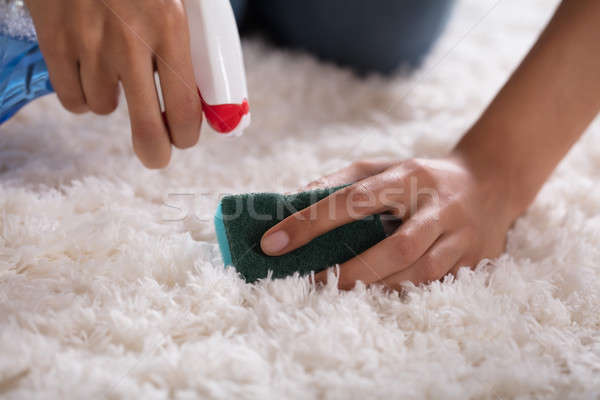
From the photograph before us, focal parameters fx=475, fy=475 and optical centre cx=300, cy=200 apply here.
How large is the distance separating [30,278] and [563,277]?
41 centimetres

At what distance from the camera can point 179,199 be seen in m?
0.47

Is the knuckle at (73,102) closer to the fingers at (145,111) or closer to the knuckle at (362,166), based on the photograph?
the fingers at (145,111)

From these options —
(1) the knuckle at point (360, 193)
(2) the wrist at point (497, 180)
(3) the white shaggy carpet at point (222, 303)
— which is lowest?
(3) the white shaggy carpet at point (222, 303)

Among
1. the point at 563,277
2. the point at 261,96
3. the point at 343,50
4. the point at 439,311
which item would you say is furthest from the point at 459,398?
the point at 343,50

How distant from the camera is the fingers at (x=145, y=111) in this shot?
0.36 m

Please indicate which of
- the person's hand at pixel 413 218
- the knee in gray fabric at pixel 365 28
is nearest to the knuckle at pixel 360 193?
the person's hand at pixel 413 218

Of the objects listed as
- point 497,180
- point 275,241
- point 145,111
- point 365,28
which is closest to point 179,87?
point 145,111

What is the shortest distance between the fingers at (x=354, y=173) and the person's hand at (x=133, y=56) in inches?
4.7

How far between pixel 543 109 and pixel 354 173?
0.20 meters

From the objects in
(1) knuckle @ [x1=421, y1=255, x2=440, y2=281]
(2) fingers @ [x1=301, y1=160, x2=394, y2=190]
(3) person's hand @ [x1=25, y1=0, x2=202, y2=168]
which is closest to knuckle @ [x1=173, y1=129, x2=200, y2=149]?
(3) person's hand @ [x1=25, y1=0, x2=202, y2=168]

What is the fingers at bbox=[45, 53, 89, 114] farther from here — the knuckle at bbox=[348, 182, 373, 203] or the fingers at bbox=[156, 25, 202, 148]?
the knuckle at bbox=[348, 182, 373, 203]

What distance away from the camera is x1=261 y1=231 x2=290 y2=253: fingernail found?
13.7 inches

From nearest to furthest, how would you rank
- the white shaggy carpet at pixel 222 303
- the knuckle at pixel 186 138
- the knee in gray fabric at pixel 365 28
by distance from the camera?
the white shaggy carpet at pixel 222 303 → the knuckle at pixel 186 138 → the knee in gray fabric at pixel 365 28

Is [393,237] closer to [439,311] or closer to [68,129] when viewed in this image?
[439,311]
